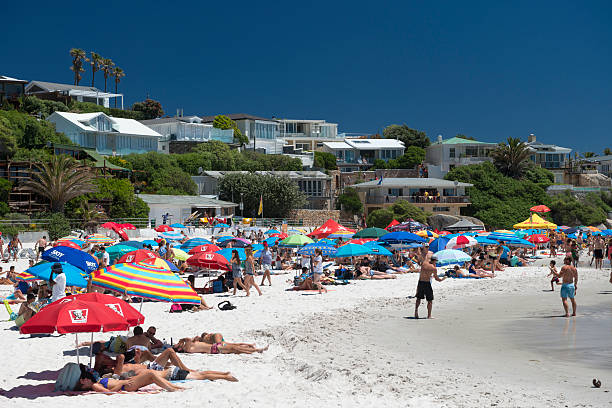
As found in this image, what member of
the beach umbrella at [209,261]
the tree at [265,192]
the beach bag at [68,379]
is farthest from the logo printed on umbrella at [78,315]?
the tree at [265,192]

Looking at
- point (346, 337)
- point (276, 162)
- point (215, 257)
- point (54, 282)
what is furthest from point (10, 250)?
point (276, 162)

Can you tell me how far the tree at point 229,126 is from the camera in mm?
77750

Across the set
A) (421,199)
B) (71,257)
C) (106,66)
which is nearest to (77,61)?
(106,66)

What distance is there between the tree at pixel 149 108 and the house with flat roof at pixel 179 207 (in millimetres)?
36880

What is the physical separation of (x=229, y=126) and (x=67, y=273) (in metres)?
66.0

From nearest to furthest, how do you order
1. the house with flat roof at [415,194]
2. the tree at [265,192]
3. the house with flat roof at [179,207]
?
the house with flat roof at [179,207]
the tree at [265,192]
the house with flat roof at [415,194]

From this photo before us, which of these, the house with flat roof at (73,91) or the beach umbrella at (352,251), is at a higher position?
the house with flat roof at (73,91)

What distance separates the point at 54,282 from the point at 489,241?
2195cm

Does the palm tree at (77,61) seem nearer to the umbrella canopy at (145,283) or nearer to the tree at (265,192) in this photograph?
the tree at (265,192)

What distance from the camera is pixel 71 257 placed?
15508mm

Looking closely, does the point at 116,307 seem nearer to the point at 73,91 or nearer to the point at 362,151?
the point at 362,151

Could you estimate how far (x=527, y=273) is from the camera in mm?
28250

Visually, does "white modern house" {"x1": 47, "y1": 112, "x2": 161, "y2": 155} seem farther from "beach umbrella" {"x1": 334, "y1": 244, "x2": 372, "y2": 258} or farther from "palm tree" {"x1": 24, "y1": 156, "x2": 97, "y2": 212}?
"beach umbrella" {"x1": 334, "y1": 244, "x2": 372, "y2": 258}

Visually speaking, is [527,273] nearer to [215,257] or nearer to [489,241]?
[489,241]
